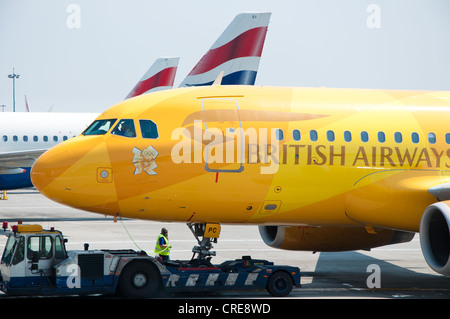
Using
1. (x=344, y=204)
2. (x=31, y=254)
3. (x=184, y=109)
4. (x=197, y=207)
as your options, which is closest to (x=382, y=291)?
(x=344, y=204)

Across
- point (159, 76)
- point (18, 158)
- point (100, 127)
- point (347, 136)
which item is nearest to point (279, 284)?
point (347, 136)

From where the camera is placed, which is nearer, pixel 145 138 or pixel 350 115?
pixel 145 138

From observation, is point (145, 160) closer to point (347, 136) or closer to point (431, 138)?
point (347, 136)

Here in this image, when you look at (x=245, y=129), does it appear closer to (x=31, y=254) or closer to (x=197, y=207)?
(x=197, y=207)

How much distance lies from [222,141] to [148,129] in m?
1.66

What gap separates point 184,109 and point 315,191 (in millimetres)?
3530

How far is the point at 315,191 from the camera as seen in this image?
16609 mm

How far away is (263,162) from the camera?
638 inches

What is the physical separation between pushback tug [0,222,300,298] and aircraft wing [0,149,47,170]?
59.7 feet

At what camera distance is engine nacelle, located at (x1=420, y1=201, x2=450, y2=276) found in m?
15.5

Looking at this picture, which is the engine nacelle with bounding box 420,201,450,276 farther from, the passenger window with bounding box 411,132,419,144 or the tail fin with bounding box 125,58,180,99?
the tail fin with bounding box 125,58,180,99

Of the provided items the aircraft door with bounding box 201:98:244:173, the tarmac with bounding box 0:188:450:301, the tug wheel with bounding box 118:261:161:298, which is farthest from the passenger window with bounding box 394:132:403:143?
the tug wheel with bounding box 118:261:161:298
